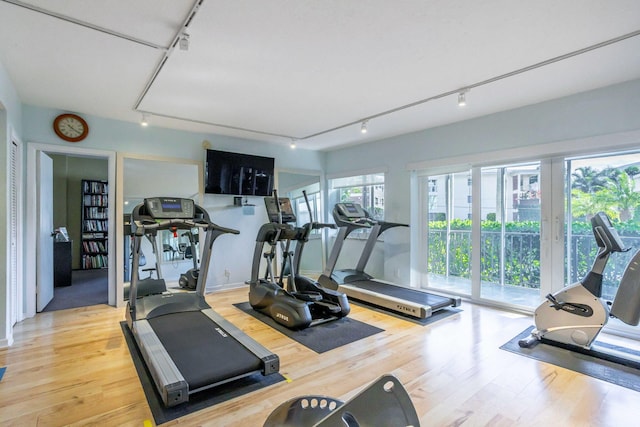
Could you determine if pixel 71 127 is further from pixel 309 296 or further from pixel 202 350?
pixel 309 296

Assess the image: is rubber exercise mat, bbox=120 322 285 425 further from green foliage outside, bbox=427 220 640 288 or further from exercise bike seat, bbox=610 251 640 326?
green foliage outside, bbox=427 220 640 288

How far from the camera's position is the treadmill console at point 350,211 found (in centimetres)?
506

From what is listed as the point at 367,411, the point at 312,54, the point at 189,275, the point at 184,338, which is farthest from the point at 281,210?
the point at 367,411

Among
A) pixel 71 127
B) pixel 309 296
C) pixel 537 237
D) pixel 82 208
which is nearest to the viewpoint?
pixel 309 296

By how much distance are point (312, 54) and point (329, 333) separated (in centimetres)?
268

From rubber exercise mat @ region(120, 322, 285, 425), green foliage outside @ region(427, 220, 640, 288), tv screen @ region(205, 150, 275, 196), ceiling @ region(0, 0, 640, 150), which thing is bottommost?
rubber exercise mat @ region(120, 322, 285, 425)

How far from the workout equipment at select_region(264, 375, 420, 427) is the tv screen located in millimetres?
4326

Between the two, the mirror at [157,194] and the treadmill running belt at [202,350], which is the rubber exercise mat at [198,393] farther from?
the mirror at [157,194]

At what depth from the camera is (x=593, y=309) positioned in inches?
115

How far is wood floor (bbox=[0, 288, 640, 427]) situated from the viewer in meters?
2.05

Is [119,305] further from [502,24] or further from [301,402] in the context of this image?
[502,24]

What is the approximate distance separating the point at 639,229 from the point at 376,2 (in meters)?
3.50

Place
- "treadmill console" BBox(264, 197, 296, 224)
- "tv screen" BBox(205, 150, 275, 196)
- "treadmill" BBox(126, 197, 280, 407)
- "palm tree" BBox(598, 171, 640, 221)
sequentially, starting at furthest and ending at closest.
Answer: "tv screen" BBox(205, 150, 275, 196)
"treadmill console" BBox(264, 197, 296, 224)
"palm tree" BBox(598, 171, 640, 221)
"treadmill" BBox(126, 197, 280, 407)

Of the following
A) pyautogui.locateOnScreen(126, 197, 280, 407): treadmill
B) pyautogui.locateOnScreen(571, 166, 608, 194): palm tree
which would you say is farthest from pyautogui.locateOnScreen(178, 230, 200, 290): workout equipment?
pyautogui.locateOnScreen(571, 166, 608, 194): palm tree
